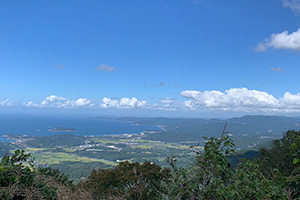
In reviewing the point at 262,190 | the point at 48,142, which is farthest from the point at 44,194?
the point at 48,142

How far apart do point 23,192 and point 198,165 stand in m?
2.28

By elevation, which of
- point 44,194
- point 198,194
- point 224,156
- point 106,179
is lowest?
point 106,179

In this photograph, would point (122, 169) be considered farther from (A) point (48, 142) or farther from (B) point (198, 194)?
(A) point (48, 142)

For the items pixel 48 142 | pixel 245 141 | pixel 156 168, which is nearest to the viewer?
pixel 156 168

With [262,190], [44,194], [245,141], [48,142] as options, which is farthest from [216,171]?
[245,141]

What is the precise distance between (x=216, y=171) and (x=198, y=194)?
0.33 metres

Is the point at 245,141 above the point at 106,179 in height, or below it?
below

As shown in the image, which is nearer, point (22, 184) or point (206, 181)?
point (206, 181)

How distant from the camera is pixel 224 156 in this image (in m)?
2.54

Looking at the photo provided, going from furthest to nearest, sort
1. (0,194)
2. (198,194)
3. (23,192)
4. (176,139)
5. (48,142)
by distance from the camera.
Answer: (176,139) < (48,142) < (23,192) < (0,194) < (198,194)

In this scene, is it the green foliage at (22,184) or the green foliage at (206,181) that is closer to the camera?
the green foliage at (206,181)

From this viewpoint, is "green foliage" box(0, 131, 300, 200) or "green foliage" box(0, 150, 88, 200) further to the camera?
"green foliage" box(0, 150, 88, 200)

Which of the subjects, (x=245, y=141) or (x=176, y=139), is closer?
(x=245, y=141)

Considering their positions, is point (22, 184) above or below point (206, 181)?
below
